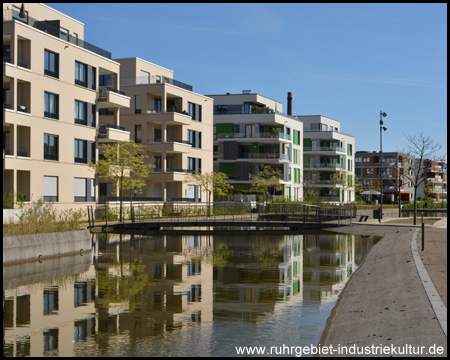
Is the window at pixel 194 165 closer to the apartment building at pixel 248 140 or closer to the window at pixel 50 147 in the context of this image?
the apartment building at pixel 248 140

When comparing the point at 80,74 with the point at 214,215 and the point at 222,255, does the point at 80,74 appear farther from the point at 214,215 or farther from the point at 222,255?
the point at 222,255

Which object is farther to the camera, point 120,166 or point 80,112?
point 120,166

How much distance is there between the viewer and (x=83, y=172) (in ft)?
171

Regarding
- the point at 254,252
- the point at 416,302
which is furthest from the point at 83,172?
the point at 416,302

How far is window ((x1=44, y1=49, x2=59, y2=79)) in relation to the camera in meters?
47.7

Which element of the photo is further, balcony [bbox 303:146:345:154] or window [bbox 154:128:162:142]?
balcony [bbox 303:146:345:154]

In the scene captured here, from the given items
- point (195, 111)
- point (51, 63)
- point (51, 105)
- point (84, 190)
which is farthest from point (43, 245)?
point (195, 111)

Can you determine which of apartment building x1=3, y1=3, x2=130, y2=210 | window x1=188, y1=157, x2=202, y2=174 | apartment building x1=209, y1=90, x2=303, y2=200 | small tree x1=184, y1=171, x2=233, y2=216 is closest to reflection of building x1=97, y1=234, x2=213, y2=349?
apartment building x1=3, y1=3, x2=130, y2=210

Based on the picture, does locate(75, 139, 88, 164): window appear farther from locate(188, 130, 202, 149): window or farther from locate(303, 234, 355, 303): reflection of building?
locate(303, 234, 355, 303): reflection of building

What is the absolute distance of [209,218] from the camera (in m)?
53.4

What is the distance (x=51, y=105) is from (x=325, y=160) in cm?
6618

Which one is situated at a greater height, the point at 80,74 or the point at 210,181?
the point at 80,74

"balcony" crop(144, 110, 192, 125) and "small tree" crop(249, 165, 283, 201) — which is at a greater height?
"balcony" crop(144, 110, 192, 125)

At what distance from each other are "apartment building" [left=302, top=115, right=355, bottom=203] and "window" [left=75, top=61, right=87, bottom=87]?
2055 inches
